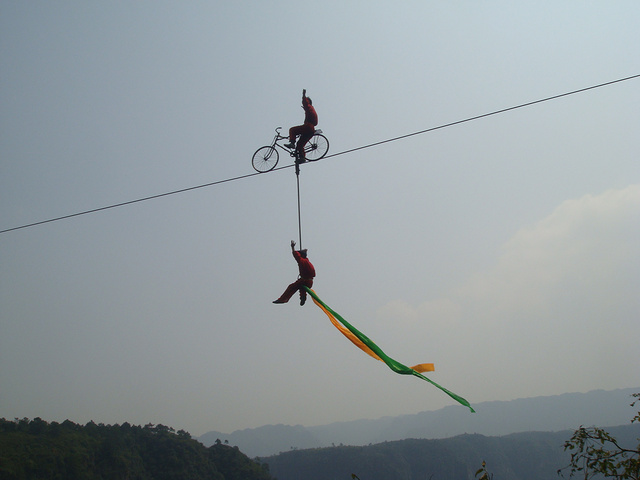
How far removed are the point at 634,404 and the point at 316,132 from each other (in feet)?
24.9

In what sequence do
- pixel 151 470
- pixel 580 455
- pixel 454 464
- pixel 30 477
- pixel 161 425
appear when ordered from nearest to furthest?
pixel 580 455
pixel 30 477
pixel 151 470
pixel 161 425
pixel 454 464

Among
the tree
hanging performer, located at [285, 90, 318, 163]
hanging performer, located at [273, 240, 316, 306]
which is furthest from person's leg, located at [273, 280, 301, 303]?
the tree

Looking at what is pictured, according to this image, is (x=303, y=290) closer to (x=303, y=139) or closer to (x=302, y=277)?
(x=302, y=277)

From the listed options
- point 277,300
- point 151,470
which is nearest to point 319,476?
point 151,470

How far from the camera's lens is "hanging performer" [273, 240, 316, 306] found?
8.80m

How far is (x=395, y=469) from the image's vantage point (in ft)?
347

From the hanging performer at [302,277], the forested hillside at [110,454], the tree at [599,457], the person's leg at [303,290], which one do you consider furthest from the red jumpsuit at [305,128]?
the forested hillside at [110,454]

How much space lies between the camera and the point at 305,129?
10180 mm

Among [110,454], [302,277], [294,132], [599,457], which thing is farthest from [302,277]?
[110,454]

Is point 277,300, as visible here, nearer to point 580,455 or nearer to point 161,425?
point 580,455

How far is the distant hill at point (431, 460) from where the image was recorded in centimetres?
10388

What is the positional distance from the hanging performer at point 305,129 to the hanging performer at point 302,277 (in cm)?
251

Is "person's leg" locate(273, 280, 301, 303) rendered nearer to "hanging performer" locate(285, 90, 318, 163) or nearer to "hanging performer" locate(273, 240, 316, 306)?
"hanging performer" locate(273, 240, 316, 306)

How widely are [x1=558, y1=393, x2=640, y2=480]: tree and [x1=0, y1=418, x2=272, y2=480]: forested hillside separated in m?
45.2
